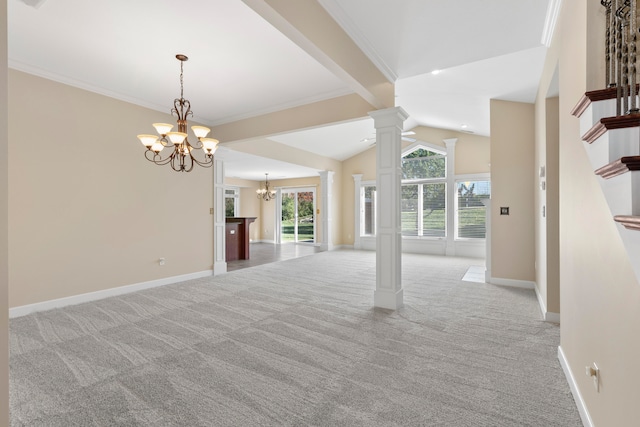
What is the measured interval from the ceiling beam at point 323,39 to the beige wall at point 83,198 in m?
3.34

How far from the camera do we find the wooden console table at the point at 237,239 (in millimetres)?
7325

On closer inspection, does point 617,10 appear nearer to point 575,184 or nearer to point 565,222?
point 575,184

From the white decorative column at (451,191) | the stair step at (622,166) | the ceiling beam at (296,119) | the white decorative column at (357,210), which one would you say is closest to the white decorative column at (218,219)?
the ceiling beam at (296,119)

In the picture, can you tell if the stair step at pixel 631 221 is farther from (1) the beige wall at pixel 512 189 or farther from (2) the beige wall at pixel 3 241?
(1) the beige wall at pixel 512 189

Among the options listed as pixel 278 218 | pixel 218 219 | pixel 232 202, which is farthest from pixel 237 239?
pixel 232 202

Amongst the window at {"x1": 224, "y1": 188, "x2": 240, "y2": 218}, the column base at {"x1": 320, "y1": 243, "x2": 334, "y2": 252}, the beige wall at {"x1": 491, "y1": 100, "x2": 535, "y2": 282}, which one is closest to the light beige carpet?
the beige wall at {"x1": 491, "y1": 100, "x2": 535, "y2": 282}

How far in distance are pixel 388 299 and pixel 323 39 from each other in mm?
2774

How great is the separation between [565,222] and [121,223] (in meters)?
5.04

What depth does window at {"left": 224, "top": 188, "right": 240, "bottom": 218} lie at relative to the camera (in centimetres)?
1197

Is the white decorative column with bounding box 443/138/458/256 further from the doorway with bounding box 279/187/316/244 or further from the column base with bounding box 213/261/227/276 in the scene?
the column base with bounding box 213/261/227/276

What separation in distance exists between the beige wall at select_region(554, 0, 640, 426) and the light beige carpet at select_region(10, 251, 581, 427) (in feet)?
1.43

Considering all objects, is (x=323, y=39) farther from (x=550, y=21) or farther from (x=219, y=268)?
(x=219, y=268)

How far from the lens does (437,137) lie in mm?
8273

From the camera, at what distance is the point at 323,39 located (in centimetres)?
230
